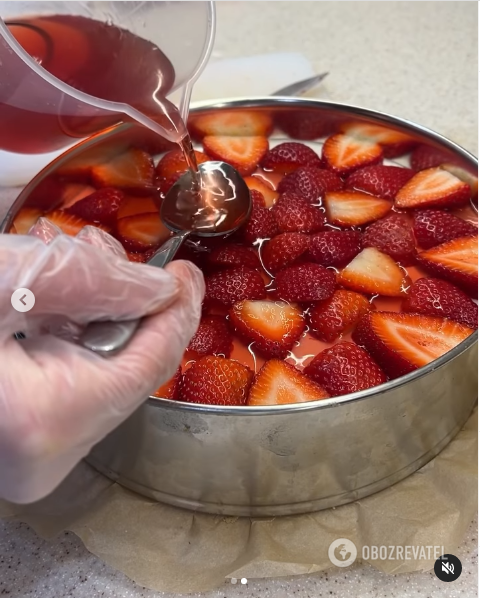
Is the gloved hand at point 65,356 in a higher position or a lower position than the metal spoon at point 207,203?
higher

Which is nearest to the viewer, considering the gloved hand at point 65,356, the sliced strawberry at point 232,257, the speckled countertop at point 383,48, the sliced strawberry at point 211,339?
the gloved hand at point 65,356

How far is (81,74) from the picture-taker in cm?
87

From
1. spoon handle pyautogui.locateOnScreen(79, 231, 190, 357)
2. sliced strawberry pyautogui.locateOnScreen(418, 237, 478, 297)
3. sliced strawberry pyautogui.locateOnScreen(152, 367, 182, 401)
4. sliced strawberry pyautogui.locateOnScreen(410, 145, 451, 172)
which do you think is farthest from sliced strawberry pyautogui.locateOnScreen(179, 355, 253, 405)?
sliced strawberry pyautogui.locateOnScreen(410, 145, 451, 172)

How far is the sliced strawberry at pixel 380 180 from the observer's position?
3.65 ft

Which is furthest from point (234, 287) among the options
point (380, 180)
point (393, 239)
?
point (380, 180)

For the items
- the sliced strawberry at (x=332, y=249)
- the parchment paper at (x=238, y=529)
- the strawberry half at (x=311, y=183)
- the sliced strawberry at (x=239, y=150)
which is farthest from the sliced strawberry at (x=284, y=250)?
the parchment paper at (x=238, y=529)

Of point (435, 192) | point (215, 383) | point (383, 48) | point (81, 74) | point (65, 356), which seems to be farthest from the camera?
point (383, 48)

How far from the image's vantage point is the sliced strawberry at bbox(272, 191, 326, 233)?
1026 mm

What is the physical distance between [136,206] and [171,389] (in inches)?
18.2

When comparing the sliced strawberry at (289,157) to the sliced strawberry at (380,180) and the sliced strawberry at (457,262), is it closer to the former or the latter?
the sliced strawberry at (380,180)

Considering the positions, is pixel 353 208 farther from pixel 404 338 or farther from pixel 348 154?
pixel 404 338

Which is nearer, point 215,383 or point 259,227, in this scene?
point 215,383

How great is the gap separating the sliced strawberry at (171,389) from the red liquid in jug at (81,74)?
0.35 meters

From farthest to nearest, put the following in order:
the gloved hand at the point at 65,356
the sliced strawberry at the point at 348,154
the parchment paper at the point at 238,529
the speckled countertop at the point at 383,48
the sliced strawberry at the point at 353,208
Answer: the speckled countertop at the point at 383,48 < the sliced strawberry at the point at 348,154 < the sliced strawberry at the point at 353,208 < the parchment paper at the point at 238,529 < the gloved hand at the point at 65,356
